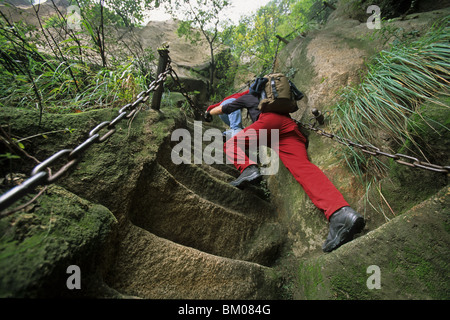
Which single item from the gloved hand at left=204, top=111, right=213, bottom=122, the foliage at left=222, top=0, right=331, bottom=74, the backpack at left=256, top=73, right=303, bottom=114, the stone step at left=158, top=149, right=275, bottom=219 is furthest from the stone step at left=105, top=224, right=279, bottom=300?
the foliage at left=222, top=0, right=331, bottom=74

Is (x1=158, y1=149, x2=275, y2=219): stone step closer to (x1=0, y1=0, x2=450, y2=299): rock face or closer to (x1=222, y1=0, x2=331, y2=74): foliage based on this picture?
(x1=0, y1=0, x2=450, y2=299): rock face

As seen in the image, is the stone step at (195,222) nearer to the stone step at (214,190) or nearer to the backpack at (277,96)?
the stone step at (214,190)

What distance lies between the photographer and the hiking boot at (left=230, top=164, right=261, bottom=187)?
7.02 feet

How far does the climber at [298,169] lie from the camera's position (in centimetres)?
156

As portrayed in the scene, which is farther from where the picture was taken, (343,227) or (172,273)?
(343,227)

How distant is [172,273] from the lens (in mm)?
1231

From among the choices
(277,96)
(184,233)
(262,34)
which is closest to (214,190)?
(184,233)

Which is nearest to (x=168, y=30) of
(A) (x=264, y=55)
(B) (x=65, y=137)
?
(A) (x=264, y=55)

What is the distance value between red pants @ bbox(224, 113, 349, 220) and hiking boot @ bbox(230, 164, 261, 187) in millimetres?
68

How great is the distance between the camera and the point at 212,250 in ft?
5.43

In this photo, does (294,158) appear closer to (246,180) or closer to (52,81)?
(246,180)

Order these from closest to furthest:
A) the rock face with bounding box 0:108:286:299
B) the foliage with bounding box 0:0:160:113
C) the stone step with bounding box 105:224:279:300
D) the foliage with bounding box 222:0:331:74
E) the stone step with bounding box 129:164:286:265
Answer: the rock face with bounding box 0:108:286:299 → the stone step with bounding box 105:224:279:300 → the stone step with bounding box 129:164:286:265 → the foliage with bounding box 0:0:160:113 → the foliage with bounding box 222:0:331:74

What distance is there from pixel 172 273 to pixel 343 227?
1.32 metres

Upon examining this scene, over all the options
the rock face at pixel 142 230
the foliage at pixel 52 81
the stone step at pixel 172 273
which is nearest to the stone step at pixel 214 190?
the rock face at pixel 142 230
